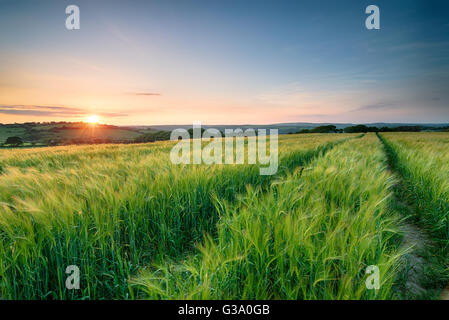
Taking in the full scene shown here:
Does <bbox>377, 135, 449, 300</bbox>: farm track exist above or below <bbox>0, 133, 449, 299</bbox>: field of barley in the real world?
below

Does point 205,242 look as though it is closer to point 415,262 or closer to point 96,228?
point 96,228

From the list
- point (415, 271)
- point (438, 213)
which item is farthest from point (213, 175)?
point (438, 213)

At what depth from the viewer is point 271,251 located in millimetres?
1470

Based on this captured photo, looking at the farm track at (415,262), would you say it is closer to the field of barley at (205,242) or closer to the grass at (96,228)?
the field of barley at (205,242)

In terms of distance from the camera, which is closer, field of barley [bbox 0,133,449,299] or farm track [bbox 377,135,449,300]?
field of barley [bbox 0,133,449,299]

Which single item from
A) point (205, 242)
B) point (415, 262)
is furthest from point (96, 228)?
point (415, 262)

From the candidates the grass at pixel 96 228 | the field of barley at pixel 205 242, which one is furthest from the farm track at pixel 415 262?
the grass at pixel 96 228

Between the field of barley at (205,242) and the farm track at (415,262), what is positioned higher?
the field of barley at (205,242)

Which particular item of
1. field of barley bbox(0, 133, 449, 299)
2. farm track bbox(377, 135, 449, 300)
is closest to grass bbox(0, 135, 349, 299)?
field of barley bbox(0, 133, 449, 299)

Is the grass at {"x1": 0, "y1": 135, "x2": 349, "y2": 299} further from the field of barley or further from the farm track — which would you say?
the farm track

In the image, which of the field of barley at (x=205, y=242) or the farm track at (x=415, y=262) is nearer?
the field of barley at (x=205, y=242)

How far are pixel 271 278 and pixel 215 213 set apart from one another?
1699 mm
